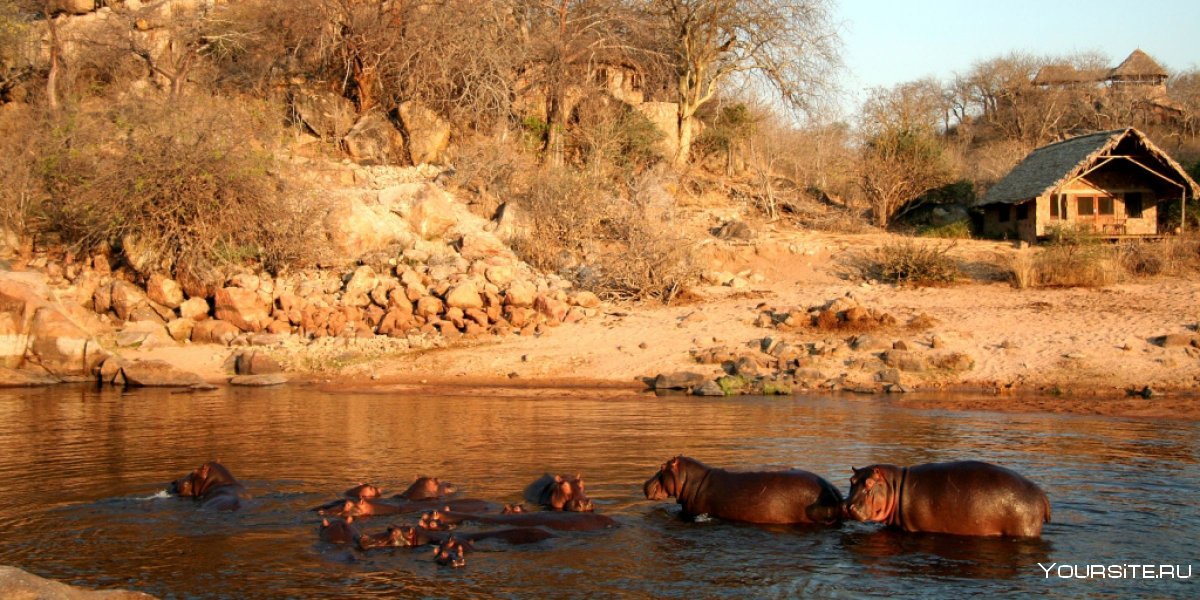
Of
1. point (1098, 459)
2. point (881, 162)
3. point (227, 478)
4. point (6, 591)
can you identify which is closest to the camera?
point (6, 591)

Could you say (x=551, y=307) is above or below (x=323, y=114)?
below

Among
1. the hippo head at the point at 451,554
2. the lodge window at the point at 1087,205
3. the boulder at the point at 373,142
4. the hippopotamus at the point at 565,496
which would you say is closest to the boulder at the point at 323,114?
the boulder at the point at 373,142

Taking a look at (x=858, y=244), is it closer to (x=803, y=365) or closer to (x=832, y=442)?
(x=803, y=365)

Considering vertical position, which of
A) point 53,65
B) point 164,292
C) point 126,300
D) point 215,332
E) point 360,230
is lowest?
point 215,332

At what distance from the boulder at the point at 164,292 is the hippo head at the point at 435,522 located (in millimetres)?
15050

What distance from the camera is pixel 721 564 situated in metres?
6.80

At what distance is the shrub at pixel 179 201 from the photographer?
21094mm

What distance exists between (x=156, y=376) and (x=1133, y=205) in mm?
25551

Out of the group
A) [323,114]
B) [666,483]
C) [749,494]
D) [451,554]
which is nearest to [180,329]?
[323,114]

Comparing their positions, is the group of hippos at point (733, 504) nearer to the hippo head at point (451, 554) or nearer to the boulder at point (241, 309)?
the hippo head at point (451, 554)

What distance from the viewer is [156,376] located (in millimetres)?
17438

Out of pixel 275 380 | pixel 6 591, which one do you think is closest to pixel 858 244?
pixel 275 380

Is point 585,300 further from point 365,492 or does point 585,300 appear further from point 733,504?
point 733,504

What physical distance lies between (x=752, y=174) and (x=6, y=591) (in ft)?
102
